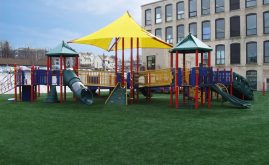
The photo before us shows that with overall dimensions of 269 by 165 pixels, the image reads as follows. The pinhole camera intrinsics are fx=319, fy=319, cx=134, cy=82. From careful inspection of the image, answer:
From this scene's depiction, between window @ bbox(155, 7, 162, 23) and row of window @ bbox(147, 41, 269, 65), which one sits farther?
window @ bbox(155, 7, 162, 23)

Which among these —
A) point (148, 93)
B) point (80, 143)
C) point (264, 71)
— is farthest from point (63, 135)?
point (264, 71)

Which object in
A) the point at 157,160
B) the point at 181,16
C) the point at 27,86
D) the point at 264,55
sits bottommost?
the point at 157,160

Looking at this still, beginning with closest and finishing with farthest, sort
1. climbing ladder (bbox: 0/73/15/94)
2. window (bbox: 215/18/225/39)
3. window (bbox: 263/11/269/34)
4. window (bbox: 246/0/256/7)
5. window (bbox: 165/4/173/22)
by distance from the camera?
climbing ladder (bbox: 0/73/15/94), window (bbox: 263/11/269/34), window (bbox: 246/0/256/7), window (bbox: 215/18/225/39), window (bbox: 165/4/173/22)

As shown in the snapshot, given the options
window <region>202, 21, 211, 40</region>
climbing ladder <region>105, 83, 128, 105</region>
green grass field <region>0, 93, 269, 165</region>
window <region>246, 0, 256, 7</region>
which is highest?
window <region>246, 0, 256, 7</region>

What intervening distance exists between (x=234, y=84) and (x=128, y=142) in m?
15.2

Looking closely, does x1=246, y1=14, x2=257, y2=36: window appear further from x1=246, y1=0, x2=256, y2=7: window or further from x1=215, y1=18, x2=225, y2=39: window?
x1=215, y1=18, x2=225, y2=39: window

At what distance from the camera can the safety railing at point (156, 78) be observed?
18234 mm

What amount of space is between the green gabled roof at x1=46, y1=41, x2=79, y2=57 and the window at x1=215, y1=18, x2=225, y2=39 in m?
24.4

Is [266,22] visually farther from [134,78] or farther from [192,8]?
[134,78]

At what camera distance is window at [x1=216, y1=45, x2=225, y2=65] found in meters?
40.2

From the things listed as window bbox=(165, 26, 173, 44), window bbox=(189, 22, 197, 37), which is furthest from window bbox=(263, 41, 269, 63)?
window bbox=(165, 26, 173, 44)

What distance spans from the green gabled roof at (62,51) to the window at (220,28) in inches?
960

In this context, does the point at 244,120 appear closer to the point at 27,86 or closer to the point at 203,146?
the point at 203,146

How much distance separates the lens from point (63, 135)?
30.5 ft
